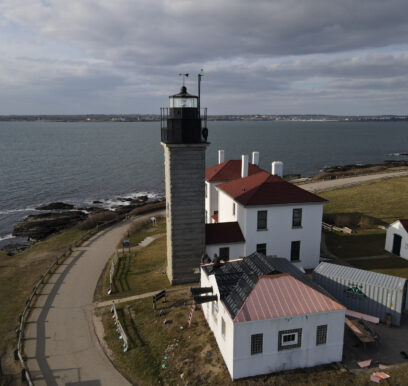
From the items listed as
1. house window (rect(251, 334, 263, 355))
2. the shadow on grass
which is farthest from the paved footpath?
the shadow on grass

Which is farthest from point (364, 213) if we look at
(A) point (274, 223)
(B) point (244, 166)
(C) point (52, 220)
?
(C) point (52, 220)

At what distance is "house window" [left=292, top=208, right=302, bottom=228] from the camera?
76.6 feet

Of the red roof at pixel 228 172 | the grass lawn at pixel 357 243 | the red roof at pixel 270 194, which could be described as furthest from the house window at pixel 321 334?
the red roof at pixel 228 172

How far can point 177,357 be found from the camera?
14750 millimetres

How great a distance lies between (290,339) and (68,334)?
1078 centimetres

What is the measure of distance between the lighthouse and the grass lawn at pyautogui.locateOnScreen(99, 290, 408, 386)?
3574 millimetres

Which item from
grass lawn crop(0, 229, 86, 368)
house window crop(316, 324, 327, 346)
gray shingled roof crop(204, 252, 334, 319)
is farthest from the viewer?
grass lawn crop(0, 229, 86, 368)

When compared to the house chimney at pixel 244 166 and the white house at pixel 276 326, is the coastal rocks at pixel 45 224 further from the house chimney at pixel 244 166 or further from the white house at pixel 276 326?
the white house at pixel 276 326

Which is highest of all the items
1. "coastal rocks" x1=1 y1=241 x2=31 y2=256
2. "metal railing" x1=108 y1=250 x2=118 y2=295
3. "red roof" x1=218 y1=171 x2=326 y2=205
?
"red roof" x1=218 y1=171 x2=326 y2=205

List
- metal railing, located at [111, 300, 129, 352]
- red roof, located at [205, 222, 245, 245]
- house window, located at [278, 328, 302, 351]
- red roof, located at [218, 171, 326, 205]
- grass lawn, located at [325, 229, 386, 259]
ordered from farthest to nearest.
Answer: grass lawn, located at [325, 229, 386, 259] < red roof, located at [218, 171, 326, 205] < red roof, located at [205, 222, 245, 245] < metal railing, located at [111, 300, 129, 352] < house window, located at [278, 328, 302, 351]

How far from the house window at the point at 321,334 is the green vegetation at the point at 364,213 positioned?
13295 millimetres

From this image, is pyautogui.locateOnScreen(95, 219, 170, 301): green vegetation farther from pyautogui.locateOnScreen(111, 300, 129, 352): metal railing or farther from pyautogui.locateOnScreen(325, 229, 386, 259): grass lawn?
pyautogui.locateOnScreen(325, 229, 386, 259): grass lawn

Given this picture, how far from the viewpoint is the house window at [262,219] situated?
22812 mm

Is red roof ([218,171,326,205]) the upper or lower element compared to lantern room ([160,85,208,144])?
lower
